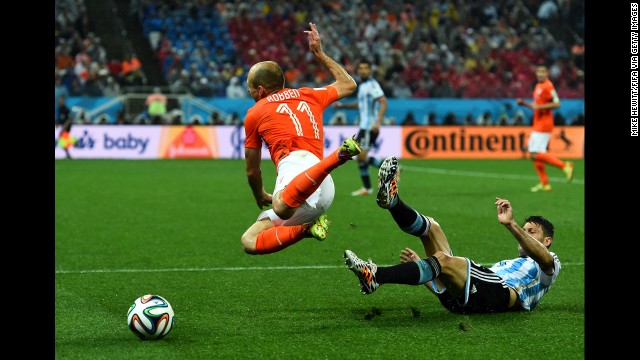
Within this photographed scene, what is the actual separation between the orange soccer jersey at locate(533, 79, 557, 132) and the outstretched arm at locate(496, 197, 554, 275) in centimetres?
1174

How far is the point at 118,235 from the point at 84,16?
22.4m

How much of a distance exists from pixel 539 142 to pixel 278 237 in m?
12.0

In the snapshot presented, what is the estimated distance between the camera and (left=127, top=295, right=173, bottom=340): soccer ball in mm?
6340

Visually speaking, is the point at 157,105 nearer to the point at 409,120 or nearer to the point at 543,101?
the point at 409,120

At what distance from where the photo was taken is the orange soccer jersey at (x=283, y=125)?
743 centimetres

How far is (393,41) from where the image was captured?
114 feet

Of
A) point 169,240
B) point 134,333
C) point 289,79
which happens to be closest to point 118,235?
point 169,240

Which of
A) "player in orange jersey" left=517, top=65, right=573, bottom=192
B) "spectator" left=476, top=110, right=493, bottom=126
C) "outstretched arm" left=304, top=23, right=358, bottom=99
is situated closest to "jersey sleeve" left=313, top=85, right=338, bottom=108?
"outstretched arm" left=304, top=23, right=358, bottom=99

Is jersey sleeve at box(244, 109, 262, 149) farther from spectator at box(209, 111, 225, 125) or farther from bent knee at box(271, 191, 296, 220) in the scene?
spectator at box(209, 111, 225, 125)

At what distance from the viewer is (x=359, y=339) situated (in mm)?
6391

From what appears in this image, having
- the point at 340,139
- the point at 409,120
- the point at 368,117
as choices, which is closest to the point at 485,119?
the point at 409,120

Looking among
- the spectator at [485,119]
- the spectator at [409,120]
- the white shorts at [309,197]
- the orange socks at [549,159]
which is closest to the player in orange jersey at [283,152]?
the white shorts at [309,197]

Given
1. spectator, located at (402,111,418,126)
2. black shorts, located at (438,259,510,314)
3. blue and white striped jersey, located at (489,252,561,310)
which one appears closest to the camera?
black shorts, located at (438,259,510,314)
